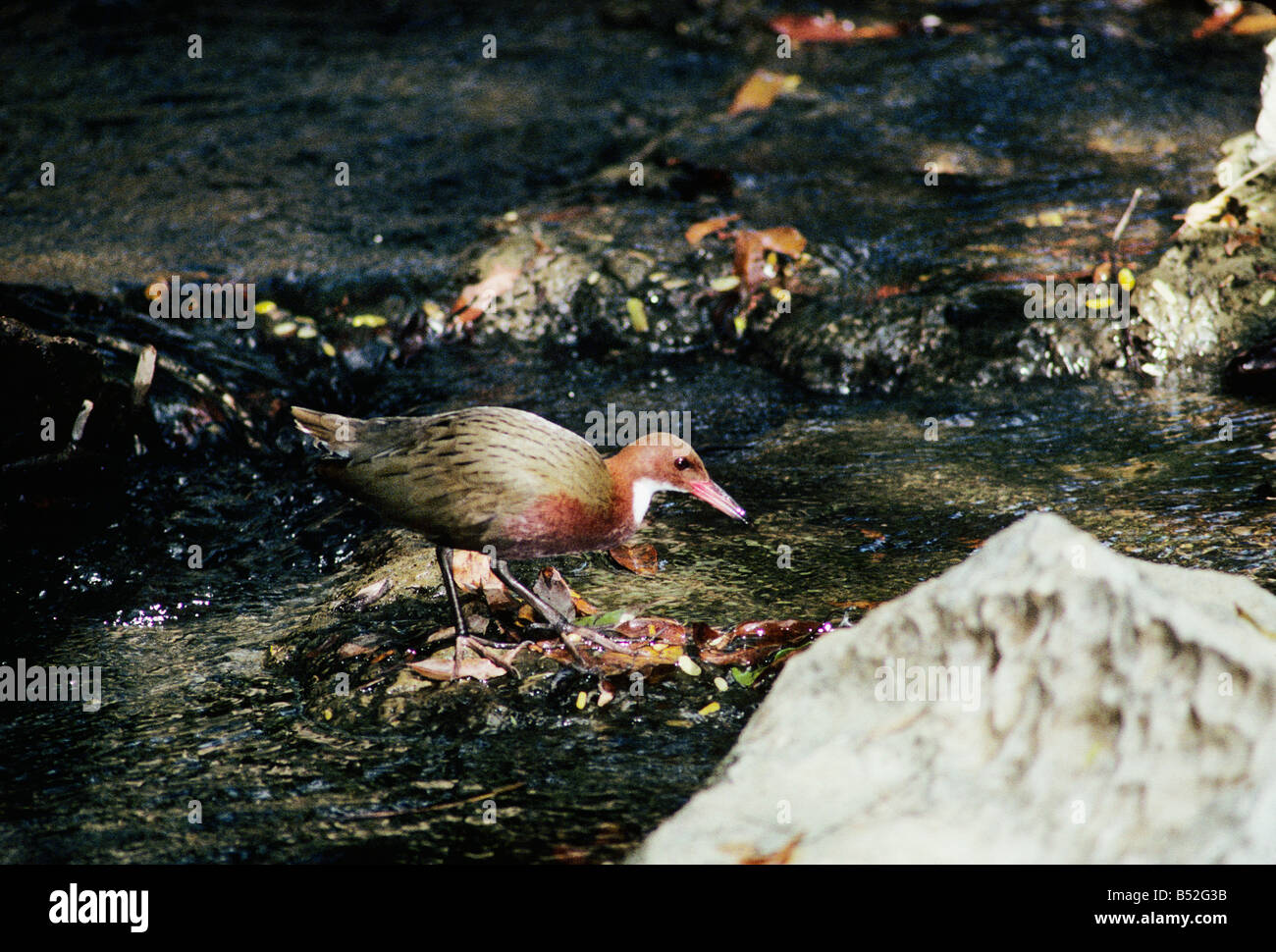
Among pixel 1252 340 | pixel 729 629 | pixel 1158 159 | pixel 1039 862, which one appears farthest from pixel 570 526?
pixel 1158 159

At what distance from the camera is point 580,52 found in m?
12.6

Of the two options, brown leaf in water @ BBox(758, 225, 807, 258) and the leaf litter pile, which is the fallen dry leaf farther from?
brown leaf in water @ BBox(758, 225, 807, 258)

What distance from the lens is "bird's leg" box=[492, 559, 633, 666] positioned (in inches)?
166

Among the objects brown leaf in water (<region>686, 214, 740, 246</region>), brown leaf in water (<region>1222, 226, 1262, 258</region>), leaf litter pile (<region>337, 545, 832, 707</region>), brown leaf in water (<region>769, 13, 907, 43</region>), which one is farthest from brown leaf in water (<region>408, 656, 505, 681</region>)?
brown leaf in water (<region>769, 13, 907, 43</region>)

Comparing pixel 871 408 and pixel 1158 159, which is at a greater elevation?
pixel 1158 159

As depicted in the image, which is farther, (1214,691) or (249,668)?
(249,668)

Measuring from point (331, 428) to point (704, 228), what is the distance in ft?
13.3

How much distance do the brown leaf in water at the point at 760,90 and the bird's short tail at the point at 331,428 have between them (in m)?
6.64

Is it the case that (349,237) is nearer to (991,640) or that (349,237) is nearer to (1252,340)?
(1252,340)

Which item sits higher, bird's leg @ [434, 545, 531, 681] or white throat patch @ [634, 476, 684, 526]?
white throat patch @ [634, 476, 684, 526]

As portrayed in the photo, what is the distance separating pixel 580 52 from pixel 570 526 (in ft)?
30.8

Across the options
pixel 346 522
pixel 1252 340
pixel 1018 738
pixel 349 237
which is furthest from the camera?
pixel 349 237

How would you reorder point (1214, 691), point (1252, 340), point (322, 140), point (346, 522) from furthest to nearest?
point (322, 140)
point (1252, 340)
point (346, 522)
point (1214, 691)
